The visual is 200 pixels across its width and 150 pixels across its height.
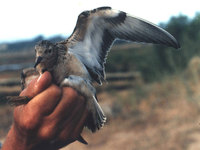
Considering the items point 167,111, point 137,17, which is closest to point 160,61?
point 167,111

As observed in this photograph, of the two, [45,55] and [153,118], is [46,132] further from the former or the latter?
[153,118]

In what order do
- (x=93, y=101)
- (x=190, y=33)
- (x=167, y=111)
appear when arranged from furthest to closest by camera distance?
(x=190, y=33)
(x=167, y=111)
(x=93, y=101)

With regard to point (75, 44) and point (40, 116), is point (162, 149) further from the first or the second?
point (40, 116)

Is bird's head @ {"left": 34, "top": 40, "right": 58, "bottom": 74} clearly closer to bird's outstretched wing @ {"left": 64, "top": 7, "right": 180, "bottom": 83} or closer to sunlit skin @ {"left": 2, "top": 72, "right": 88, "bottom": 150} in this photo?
bird's outstretched wing @ {"left": 64, "top": 7, "right": 180, "bottom": 83}

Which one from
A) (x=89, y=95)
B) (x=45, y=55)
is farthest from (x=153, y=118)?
(x=45, y=55)

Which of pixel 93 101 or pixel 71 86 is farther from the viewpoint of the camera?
pixel 93 101
